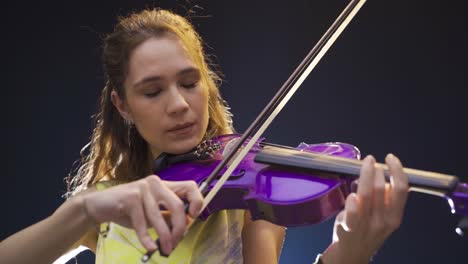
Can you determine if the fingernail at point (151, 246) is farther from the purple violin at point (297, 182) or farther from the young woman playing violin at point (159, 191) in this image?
the purple violin at point (297, 182)

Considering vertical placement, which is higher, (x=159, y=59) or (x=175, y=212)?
(x=159, y=59)

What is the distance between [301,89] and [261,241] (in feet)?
2.85

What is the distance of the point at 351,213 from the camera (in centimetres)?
79

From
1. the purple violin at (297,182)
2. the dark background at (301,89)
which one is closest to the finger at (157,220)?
the purple violin at (297,182)

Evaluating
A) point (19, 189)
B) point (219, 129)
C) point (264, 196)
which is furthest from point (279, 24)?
point (264, 196)

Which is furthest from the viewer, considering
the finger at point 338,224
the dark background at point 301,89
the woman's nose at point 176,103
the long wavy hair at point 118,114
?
the dark background at point 301,89

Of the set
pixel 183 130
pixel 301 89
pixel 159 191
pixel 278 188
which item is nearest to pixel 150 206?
pixel 159 191

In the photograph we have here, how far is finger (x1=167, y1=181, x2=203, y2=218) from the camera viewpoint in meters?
0.75

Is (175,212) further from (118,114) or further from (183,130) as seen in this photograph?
(118,114)

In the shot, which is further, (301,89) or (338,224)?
(301,89)

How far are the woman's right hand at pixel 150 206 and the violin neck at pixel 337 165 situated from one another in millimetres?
203

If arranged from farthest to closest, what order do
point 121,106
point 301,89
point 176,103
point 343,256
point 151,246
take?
point 301,89
point 121,106
point 176,103
point 343,256
point 151,246

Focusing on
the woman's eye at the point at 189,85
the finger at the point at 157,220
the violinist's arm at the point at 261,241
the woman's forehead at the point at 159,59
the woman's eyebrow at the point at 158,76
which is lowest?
the violinist's arm at the point at 261,241

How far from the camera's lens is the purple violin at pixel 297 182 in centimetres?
77
